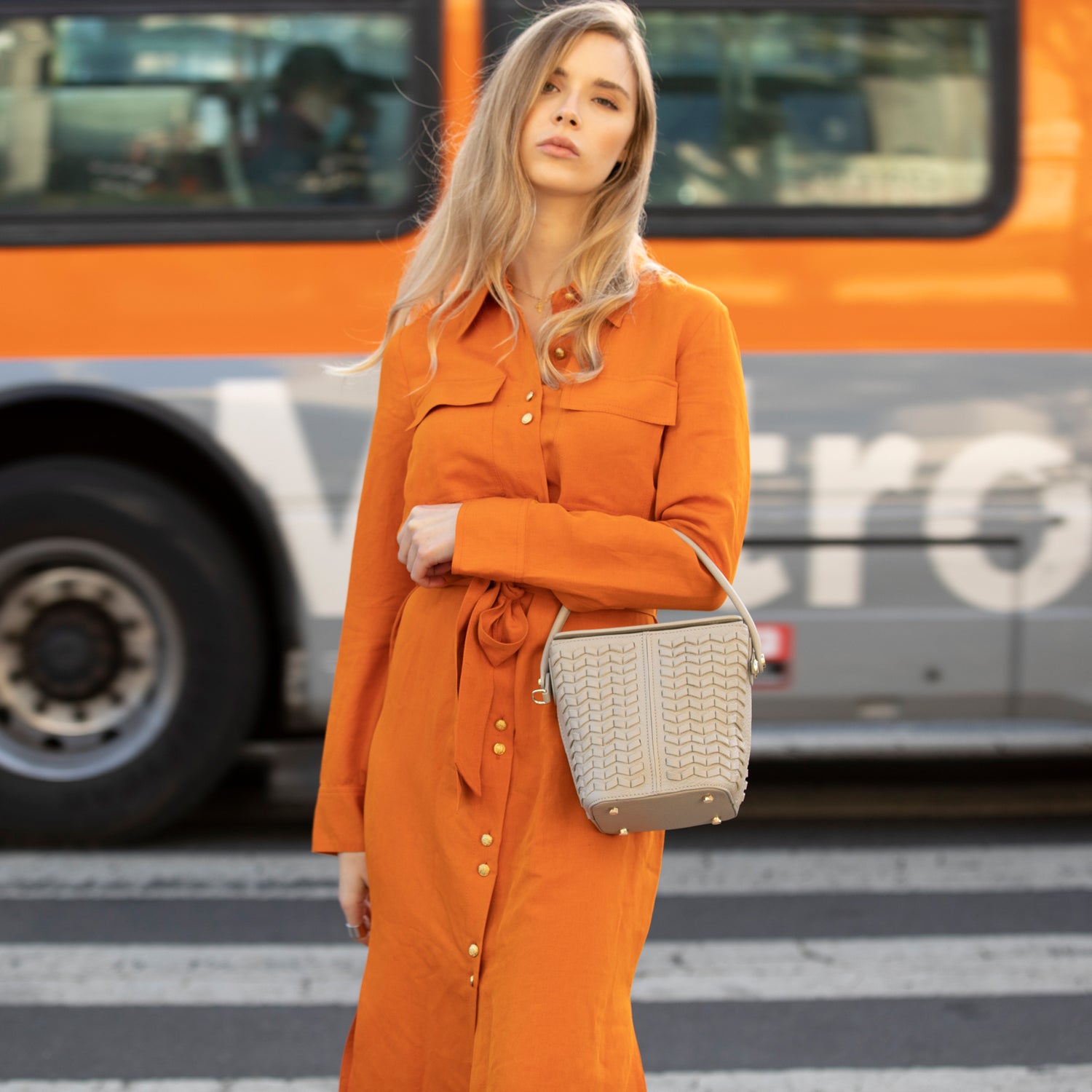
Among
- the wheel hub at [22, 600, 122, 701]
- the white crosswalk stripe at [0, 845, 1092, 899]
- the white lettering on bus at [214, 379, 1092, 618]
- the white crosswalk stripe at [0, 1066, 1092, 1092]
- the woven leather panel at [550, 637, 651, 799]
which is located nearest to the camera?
the woven leather panel at [550, 637, 651, 799]

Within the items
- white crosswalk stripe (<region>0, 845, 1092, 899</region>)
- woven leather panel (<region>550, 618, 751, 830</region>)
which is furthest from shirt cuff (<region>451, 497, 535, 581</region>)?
white crosswalk stripe (<region>0, 845, 1092, 899</region>)

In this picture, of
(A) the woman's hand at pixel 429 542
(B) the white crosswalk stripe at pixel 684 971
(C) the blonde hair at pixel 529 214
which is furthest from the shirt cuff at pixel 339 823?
(B) the white crosswalk stripe at pixel 684 971

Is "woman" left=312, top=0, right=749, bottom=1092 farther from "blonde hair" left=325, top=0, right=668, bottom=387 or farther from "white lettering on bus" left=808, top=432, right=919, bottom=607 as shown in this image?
"white lettering on bus" left=808, top=432, right=919, bottom=607

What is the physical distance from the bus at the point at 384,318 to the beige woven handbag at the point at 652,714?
9.01 ft

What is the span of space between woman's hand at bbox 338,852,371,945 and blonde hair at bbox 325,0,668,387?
2.31 feet

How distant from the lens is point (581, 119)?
194cm

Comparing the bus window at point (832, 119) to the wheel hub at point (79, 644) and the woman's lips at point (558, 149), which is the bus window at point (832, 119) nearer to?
the wheel hub at point (79, 644)

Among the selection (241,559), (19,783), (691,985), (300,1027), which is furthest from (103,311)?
(691,985)

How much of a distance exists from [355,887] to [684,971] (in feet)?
5.98

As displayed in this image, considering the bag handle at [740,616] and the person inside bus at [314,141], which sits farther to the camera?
the person inside bus at [314,141]

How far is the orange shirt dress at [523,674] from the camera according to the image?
1837mm

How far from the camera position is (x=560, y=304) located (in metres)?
1.97

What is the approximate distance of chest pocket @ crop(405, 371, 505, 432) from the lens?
1925 millimetres

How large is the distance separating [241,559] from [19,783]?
38.5 inches
